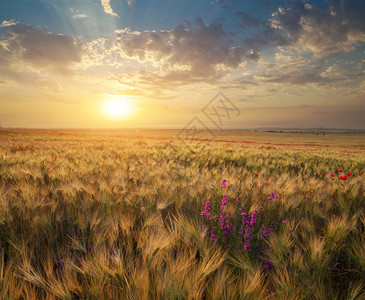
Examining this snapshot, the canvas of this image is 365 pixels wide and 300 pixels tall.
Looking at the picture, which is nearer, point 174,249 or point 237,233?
point 174,249

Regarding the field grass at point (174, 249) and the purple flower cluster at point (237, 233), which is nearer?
the field grass at point (174, 249)

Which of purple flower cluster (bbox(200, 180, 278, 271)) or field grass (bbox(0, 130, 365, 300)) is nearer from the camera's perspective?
field grass (bbox(0, 130, 365, 300))

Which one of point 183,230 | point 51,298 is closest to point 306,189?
point 183,230

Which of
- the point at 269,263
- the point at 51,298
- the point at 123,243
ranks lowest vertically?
the point at 269,263

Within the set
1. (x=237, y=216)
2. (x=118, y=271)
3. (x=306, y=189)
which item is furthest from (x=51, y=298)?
(x=306, y=189)

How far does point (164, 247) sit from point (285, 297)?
2.63 ft

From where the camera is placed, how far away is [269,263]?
154 centimetres

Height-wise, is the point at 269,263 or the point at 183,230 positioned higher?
the point at 183,230

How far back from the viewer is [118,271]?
3.90 feet

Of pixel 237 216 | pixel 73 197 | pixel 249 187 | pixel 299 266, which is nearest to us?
pixel 299 266

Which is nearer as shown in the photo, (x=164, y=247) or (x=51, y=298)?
(x=51, y=298)

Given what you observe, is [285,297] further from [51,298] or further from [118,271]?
[51,298]

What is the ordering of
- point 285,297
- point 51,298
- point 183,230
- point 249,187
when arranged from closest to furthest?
point 51,298, point 285,297, point 183,230, point 249,187

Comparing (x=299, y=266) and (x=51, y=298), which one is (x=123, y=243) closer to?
(x=51, y=298)
